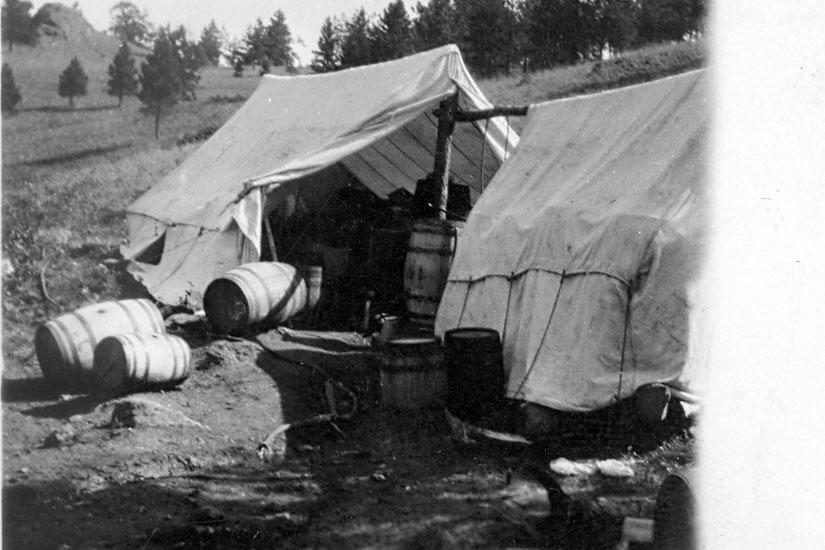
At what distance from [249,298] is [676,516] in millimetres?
5510

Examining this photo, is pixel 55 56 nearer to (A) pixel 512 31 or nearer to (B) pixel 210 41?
(B) pixel 210 41

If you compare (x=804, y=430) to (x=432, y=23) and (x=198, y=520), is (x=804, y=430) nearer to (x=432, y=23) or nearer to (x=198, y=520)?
(x=198, y=520)

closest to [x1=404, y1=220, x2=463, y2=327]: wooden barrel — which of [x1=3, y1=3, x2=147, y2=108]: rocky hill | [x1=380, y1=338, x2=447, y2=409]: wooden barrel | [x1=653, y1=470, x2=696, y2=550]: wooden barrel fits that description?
[x1=380, y1=338, x2=447, y2=409]: wooden barrel

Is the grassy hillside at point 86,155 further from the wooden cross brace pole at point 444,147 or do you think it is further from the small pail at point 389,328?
the wooden cross brace pole at point 444,147

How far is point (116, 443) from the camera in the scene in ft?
17.5

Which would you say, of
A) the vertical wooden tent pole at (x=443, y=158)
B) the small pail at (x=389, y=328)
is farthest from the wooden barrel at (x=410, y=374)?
the vertical wooden tent pole at (x=443, y=158)

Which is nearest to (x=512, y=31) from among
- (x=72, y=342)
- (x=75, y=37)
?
(x=75, y=37)

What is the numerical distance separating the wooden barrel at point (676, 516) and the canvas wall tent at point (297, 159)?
669 centimetres

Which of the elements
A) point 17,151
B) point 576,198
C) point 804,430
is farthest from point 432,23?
point 804,430

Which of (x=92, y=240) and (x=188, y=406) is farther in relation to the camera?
(x=92, y=240)

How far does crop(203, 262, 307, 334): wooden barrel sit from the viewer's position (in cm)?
831

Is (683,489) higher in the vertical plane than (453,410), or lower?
higher

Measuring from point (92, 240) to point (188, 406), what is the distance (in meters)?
10.0

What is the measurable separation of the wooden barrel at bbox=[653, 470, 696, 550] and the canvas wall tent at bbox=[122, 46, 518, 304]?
6.69 m
